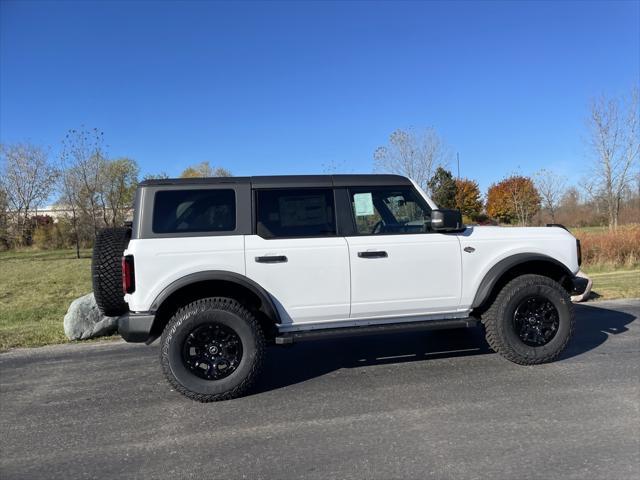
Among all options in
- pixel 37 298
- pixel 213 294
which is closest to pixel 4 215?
pixel 37 298

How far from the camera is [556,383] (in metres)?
4.35

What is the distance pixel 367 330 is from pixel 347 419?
1062mm

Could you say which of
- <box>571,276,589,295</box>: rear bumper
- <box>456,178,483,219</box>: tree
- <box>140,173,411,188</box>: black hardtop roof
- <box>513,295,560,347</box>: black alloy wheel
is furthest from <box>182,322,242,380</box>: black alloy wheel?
<box>456,178,483,219</box>: tree

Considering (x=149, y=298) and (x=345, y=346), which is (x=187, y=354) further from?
(x=345, y=346)

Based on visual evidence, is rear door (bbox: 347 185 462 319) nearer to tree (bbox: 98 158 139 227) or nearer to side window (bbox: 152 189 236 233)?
side window (bbox: 152 189 236 233)

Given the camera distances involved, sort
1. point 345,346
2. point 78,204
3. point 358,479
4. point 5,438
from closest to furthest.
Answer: point 358,479, point 5,438, point 345,346, point 78,204

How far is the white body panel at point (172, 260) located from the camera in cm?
423

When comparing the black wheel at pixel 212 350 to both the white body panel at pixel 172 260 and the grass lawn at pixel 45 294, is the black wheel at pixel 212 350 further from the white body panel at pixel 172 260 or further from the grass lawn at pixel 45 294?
the grass lawn at pixel 45 294

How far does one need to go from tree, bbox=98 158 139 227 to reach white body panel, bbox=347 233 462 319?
24.1m

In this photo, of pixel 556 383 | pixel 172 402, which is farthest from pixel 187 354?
pixel 556 383

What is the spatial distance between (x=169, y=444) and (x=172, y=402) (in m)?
0.86

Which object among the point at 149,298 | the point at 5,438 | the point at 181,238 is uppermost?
the point at 181,238

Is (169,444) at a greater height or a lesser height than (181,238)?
lesser

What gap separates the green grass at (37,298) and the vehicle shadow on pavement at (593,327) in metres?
6.83
